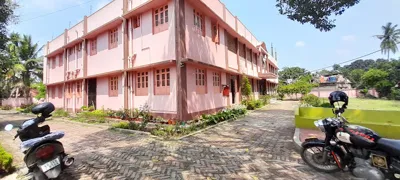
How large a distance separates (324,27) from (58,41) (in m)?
24.2

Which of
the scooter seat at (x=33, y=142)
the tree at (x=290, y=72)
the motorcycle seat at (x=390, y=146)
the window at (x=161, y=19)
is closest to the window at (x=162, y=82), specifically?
the window at (x=161, y=19)

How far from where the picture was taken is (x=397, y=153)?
2.98 meters

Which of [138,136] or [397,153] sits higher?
[397,153]

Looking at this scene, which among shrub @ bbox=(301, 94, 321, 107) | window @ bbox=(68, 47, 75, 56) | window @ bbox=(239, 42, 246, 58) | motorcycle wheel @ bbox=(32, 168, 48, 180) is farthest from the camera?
window @ bbox=(239, 42, 246, 58)

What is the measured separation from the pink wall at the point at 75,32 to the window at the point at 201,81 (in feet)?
39.3

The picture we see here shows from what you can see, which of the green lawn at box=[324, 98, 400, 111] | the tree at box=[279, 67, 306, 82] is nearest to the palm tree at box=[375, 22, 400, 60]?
the tree at box=[279, 67, 306, 82]

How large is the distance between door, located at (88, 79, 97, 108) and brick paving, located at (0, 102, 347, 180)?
27.7ft

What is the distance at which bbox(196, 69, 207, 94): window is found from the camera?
11.2 metres

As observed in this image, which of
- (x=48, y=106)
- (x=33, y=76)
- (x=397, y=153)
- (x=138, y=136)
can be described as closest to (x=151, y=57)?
(x=138, y=136)

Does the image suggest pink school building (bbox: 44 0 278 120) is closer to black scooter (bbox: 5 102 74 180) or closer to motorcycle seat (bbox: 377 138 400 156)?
black scooter (bbox: 5 102 74 180)

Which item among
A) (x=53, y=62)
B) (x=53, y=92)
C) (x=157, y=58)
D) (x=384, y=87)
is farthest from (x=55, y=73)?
(x=384, y=87)

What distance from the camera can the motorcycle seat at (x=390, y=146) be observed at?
2.99 metres

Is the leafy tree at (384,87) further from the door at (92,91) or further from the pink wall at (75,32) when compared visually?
the pink wall at (75,32)

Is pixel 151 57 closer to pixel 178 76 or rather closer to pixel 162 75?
pixel 162 75
